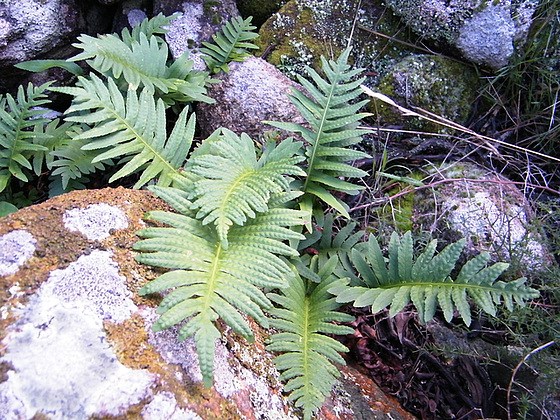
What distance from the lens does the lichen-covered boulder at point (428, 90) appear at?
3.17 m

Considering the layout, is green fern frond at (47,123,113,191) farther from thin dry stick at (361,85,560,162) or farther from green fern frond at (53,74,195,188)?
thin dry stick at (361,85,560,162)

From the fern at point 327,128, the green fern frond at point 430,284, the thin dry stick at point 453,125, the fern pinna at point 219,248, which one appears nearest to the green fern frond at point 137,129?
the fern pinna at point 219,248

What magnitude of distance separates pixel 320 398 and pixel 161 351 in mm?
679

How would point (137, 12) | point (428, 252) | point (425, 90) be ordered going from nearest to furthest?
point (428, 252)
point (425, 90)
point (137, 12)

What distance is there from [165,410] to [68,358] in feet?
1.15

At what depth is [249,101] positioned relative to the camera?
120 inches

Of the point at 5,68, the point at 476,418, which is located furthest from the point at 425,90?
the point at 5,68

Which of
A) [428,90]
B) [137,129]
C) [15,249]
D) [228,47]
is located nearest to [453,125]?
[428,90]

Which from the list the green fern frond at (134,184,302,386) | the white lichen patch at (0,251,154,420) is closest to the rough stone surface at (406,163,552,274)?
the green fern frond at (134,184,302,386)

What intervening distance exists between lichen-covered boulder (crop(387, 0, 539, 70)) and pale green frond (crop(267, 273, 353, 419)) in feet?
6.66

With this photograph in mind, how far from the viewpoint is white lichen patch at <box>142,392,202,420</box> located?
4.54 ft

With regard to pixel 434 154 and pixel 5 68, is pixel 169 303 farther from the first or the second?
pixel 5 68

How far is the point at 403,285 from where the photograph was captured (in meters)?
2.23

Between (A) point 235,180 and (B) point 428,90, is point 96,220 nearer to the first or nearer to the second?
(A) point 235,180
